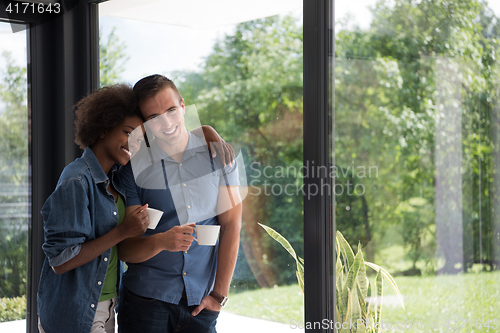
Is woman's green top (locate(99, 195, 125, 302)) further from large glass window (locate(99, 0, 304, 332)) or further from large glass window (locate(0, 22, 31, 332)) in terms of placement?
large glass window (locate(0, 22, 31, 332))

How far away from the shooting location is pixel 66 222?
1.31m

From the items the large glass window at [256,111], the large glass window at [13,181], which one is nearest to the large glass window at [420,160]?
the large glass window at [256,111]

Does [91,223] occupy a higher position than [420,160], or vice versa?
[420,160]

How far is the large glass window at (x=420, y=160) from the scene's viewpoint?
128 centimetres

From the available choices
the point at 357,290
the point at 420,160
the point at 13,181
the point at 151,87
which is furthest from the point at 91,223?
the point at 13,181

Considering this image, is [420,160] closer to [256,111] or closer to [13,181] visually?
[256,111]

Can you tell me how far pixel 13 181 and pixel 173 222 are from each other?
1345mm

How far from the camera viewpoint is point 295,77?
164 cm

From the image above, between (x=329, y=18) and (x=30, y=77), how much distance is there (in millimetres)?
1736

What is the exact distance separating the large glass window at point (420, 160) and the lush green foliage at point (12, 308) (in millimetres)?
1848

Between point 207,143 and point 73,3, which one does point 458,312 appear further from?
point 73,3

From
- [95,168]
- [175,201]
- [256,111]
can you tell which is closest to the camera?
[95,168]

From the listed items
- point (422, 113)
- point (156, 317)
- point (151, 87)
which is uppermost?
point (151, 87)

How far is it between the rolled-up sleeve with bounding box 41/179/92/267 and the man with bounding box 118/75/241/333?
0.20 metres
